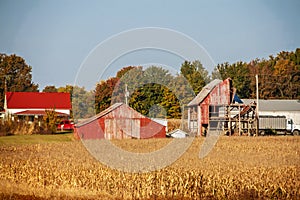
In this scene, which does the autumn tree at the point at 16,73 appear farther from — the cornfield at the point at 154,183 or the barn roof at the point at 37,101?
the cornfield at the point at 154,183

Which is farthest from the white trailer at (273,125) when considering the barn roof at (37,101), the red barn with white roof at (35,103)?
the barn roof at (37,101)

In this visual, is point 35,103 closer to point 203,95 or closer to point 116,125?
point 203,95

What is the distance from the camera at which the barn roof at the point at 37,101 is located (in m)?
83.1

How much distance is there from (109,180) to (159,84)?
23233mm

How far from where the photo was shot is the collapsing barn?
5253 centimetres

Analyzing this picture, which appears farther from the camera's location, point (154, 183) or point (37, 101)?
point (37, 101)

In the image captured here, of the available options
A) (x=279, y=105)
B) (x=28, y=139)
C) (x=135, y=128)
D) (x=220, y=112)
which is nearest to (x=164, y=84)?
(x=135, y=128)

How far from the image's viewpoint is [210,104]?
53.7 metres

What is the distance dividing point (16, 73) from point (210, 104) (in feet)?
229

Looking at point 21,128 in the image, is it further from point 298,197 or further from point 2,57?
point 2,57

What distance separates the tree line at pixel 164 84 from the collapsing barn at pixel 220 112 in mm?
1912

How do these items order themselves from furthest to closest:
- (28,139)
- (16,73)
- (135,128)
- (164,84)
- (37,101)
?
(16,73) < (37,101) < (135,128) < (28,139) < (164,84)

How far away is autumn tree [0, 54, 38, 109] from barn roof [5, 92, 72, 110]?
26096 mm

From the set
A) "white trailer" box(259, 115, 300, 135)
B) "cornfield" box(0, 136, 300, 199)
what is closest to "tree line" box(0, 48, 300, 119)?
"white trailer" box(259, 115, 300, 135)
